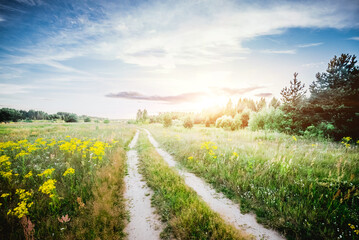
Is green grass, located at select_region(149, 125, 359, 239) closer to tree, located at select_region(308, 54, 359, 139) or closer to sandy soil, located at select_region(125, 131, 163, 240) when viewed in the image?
sandy soil, located at select_region(125, 131, 163, 240)

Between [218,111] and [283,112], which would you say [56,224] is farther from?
[218,111]

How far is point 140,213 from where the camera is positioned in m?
4.18

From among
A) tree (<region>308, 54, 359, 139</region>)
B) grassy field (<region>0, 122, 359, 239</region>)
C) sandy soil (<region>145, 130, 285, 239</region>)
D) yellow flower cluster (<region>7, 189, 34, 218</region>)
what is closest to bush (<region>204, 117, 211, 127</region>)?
tree (<region>308, 54, 359, 139</region>)

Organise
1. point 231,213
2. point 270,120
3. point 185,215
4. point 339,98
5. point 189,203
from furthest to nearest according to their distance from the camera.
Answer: point 270,120
point 339,98
point 189,203
point 231,213
point 185,215

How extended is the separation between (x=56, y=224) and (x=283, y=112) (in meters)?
23.2

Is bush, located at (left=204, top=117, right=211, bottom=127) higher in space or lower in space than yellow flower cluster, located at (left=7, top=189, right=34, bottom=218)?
lower

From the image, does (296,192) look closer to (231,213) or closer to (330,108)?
(231,213)

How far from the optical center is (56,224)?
3535 mm

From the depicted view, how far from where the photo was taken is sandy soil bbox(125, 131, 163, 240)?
345 cm

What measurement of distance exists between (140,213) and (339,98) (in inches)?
765

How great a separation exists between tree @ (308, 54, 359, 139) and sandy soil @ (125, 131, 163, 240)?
18047 mm

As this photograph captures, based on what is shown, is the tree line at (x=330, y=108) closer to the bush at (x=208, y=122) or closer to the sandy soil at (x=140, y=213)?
the sandy soil at (x=140, y=213)

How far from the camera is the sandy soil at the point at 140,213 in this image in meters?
3.45

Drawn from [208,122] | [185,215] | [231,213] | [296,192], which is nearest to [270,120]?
[296,192]
